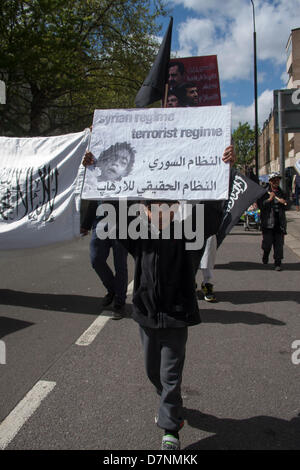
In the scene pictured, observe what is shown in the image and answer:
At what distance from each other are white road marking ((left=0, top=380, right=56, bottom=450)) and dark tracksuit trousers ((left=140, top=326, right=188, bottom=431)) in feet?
3.04

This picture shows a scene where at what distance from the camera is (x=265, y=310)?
5.66 meters

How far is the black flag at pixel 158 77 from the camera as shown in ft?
11.0

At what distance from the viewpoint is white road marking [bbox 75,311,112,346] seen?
14.9 ft

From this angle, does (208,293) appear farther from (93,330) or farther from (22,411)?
(22,411)

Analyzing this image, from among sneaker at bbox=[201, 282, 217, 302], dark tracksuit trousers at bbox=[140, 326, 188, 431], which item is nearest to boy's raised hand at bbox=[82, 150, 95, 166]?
dark tracksuit trousers at bbox=[140, 326, 188, 431]

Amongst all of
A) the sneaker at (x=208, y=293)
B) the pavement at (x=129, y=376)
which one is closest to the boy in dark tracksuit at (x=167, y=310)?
the pavement at (x=129, y=376)

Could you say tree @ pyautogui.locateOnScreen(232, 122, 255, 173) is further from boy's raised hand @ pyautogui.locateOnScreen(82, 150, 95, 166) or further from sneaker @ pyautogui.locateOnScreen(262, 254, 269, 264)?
boy's raised hand @ pyautogui.locateOnScreen(82, 150, 95, 166)

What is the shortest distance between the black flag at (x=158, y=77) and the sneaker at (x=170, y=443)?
2331 mm

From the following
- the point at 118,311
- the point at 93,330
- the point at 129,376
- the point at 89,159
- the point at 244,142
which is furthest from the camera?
the point at 244,142

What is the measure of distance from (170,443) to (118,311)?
9.36ft

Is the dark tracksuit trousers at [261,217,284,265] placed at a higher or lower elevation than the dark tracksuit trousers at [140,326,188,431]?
higher

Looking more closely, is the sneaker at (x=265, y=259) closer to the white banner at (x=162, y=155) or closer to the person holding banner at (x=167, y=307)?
the white banner at (x=162, y=155)

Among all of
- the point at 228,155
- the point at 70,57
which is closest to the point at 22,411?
the point at 228,155

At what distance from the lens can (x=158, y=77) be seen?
11.2ft
